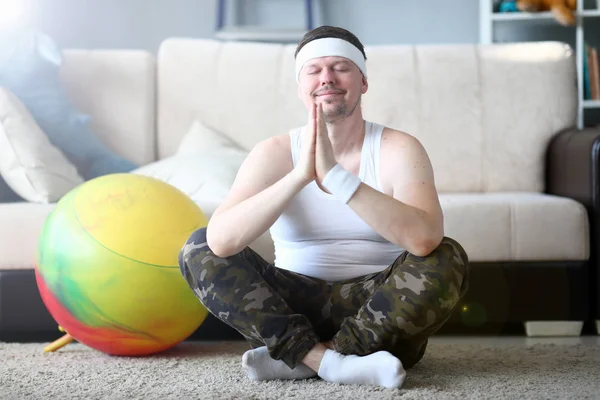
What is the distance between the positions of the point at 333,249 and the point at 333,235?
4cm

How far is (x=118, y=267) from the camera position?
1.98 m

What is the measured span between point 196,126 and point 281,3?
5.27 ft

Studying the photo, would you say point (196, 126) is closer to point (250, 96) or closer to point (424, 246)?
point (250, 96)

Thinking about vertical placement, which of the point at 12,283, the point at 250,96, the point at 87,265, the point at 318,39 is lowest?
the point at 12,283

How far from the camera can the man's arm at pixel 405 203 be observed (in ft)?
5.59

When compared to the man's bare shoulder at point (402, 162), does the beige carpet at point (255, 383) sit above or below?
below

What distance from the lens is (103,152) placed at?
305cm

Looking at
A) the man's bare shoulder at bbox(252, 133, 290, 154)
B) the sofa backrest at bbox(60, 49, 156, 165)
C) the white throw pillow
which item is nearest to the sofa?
the sofa backrest at bbox(60, 49, 156, 165)

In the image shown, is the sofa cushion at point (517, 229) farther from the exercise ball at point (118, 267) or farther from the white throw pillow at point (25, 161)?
the exercise ball at point (118, 267)

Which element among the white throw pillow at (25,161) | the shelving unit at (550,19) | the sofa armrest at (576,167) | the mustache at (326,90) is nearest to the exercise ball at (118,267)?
the mustache at (326,90)

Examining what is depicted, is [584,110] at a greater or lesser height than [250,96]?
lesser

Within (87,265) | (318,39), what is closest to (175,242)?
(87,265)

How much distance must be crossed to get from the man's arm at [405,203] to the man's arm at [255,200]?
0.17 meters

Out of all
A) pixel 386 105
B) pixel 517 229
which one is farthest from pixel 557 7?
pixel 517 229
